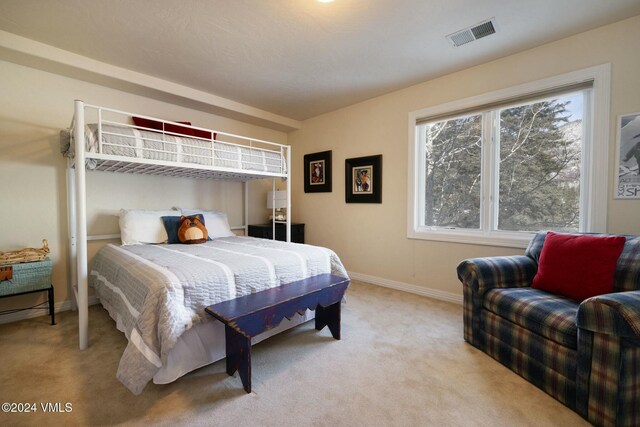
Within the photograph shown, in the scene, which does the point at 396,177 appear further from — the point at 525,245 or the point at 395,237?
the point at 525,245

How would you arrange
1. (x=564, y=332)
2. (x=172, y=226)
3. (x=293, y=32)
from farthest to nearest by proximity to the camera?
(x=172, y=226) < (x=293, y=32) < (x=564, y=332)

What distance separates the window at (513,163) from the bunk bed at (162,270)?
158 cm

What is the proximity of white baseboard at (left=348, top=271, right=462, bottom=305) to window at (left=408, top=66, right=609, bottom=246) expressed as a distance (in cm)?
62

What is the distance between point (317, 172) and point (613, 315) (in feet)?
11.6

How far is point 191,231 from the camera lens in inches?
114

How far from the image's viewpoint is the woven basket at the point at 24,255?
222 centimetres

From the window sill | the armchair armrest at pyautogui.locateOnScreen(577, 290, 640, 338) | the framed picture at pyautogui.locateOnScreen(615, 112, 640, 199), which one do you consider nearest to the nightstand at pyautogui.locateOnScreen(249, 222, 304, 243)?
the window sill

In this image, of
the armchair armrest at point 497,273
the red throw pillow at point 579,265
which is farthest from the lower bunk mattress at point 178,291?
the red throw pillow at point 579,265

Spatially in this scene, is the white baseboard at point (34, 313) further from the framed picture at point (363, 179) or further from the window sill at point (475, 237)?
the window sill at point (475, 237)

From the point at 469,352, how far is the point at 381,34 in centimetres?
254

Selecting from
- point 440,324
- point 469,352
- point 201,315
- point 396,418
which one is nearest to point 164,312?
point 201,315

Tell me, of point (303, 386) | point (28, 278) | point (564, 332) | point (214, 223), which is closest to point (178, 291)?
point (303, 386)

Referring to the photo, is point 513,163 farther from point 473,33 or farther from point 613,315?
point 613,315

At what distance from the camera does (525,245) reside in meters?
2.52
